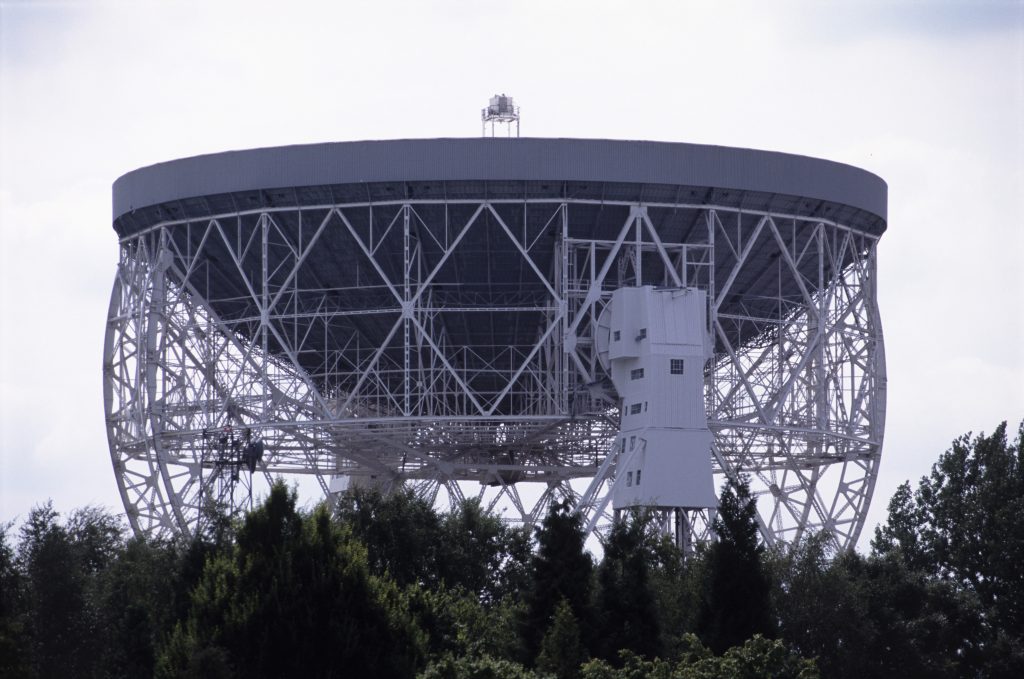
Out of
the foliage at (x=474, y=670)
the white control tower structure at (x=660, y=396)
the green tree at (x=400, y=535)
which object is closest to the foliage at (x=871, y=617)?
the white control tower structure at (x=660, y=396)

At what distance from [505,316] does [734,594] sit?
76.8ft

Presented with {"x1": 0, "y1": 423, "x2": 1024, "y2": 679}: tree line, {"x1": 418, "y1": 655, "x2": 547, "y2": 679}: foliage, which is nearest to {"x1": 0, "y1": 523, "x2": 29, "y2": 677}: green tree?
{"x1": 0, "y1": 423, "x2": 1024, "y2": 679}: tree line

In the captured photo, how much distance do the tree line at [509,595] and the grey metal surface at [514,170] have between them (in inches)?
434

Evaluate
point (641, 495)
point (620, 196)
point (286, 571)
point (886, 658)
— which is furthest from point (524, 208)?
point (286, 571)

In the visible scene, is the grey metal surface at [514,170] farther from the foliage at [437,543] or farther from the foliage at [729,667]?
the foliage at [729,667]

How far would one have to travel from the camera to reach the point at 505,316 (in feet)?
299

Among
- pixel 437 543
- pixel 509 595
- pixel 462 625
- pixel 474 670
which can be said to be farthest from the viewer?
pixel 437 543

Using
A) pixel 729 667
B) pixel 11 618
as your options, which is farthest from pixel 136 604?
pixel 729 667

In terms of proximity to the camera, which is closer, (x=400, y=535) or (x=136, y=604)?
(x=136, y=604)

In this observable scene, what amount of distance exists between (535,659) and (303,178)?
26.0 meters

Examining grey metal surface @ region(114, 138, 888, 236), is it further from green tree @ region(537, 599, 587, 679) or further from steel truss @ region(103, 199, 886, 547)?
green tree @ region(537, 599, 587, 679)

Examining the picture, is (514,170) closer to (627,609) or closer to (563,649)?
(627,609)

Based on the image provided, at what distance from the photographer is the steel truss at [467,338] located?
288 ft

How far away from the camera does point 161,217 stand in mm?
93562
